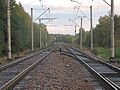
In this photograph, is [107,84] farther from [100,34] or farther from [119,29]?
[100,34]

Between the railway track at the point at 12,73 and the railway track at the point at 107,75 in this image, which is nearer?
the railway track at the point at 107,75

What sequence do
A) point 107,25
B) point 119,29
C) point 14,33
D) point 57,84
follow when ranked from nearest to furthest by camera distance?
point 57,84 < point 14,33 < point 119,29 < point 107,25

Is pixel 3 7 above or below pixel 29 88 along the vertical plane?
above

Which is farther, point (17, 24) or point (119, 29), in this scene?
Answer: point (119, 29)

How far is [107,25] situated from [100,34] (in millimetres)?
3990

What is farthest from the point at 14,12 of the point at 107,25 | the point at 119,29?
the point at 107,25

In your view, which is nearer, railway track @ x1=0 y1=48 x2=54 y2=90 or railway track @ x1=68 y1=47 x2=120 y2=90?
railway track @ x1=68 y1=47 x2=120 y2=90

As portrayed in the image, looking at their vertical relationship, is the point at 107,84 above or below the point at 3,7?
below

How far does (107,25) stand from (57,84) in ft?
242

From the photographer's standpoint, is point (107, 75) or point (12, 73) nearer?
point (107, 75)

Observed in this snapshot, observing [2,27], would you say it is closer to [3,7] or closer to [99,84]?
[3,7]

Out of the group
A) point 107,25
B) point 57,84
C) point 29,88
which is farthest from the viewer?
point 107,25

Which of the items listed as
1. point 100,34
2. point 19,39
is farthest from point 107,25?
point 19,39

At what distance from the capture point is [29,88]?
1323 centimetres
